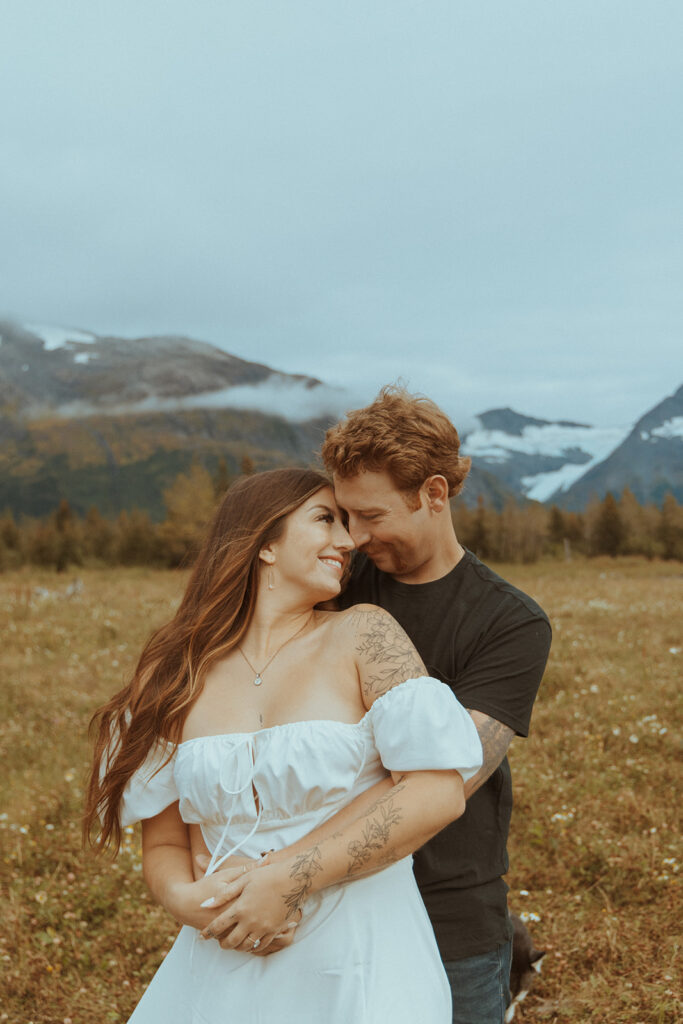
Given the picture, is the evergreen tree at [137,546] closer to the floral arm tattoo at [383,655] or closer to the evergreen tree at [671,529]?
the evergreen tree at [671,529]

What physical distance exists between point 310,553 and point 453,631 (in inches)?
28.8

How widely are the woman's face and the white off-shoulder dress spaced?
0.60 m

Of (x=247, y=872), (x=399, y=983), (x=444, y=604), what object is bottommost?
(x=399, y=983)

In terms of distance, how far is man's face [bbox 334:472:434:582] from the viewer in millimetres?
3461

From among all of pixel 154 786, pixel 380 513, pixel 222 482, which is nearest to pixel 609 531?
pixel 222 482

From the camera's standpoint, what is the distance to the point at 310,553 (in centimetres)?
325

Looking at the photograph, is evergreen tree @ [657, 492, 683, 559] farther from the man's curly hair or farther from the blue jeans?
the man's curly hair

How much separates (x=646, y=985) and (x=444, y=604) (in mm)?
2826

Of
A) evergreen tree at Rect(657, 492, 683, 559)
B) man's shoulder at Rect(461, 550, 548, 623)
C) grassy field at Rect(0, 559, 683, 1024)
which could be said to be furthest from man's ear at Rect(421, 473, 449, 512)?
evergreen tree at Rect(657, 492, 683, 559)

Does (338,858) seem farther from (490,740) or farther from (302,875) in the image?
(490,740)

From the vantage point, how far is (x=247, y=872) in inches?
106

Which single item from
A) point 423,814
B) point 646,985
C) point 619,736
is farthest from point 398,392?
point 619,736

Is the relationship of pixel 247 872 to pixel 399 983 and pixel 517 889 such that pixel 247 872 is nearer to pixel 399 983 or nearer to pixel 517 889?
pixel 399 983

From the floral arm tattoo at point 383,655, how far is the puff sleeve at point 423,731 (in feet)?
0.20
